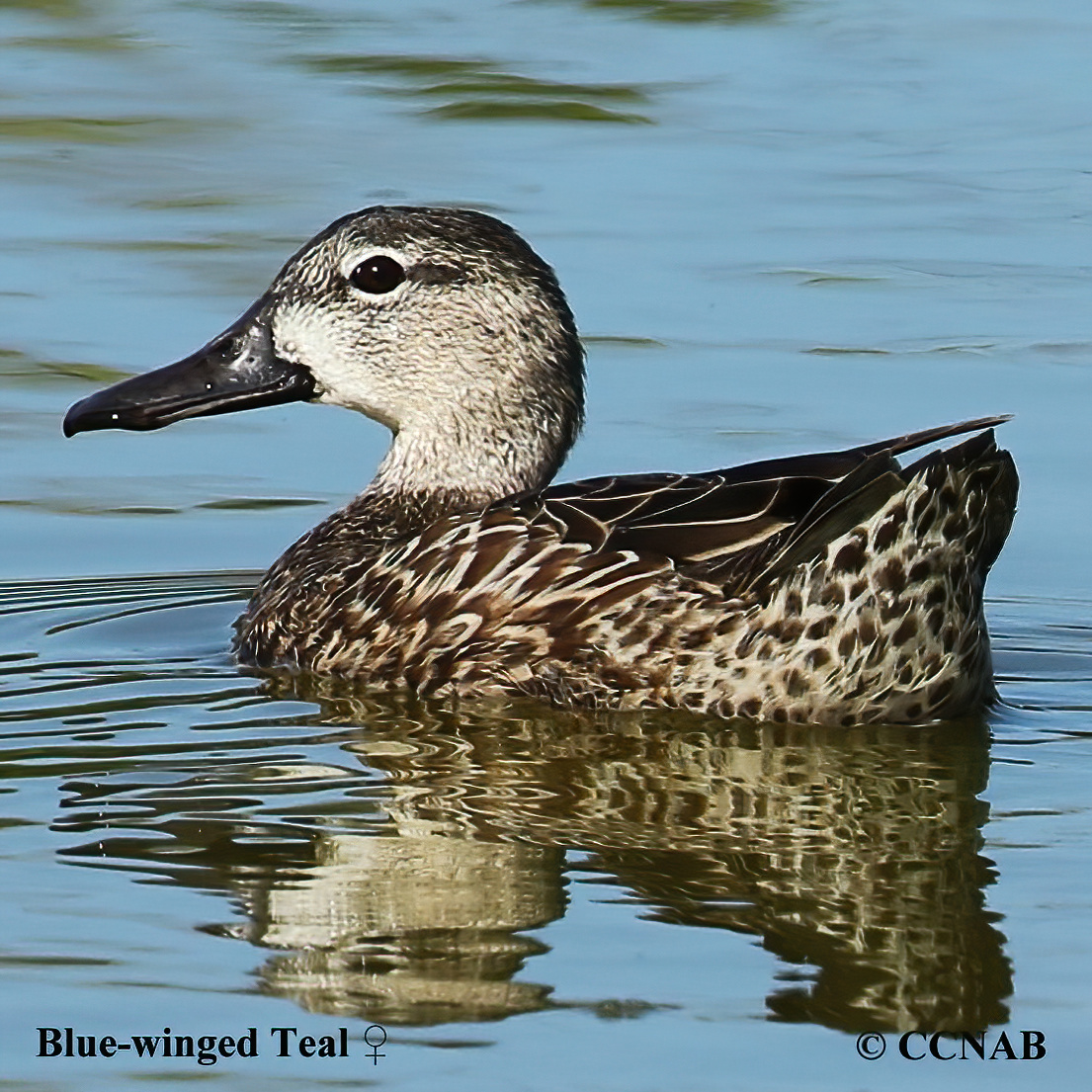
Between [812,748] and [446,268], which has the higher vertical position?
[446,268]

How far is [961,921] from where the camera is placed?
645 cm

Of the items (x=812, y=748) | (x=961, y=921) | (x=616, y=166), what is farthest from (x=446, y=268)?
(x=616, y=166)

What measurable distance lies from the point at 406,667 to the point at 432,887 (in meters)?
1.97

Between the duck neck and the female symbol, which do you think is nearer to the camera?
the female symbol

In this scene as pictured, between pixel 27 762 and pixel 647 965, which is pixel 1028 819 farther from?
pixel 27 762

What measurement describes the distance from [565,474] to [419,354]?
1.82 metres

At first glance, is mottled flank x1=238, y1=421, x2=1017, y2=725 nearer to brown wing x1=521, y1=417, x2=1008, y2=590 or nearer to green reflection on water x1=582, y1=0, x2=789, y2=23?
brown wing x1=521, y1=417, x2=1008, y2=590

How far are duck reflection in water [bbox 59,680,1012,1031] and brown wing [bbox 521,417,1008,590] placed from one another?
0.47 metres

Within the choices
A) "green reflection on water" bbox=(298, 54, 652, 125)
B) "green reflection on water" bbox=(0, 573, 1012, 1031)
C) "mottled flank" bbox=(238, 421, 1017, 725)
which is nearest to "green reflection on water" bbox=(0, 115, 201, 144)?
"green reflection on water" bbox=(298, 54, 652, 125)

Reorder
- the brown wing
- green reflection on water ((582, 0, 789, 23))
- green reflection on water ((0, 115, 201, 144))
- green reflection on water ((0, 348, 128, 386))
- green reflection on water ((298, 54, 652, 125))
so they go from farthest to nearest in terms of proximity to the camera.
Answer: green reflection on water ((582, 0, 789, 23)) → green reflection on water ((298, 54, 652, 125)) → green reflection on water ((0, 115, 201, 144)) → green reflection on water ((0, 348, 128, 386)) → the brown wing

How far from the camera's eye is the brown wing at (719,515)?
8008mm

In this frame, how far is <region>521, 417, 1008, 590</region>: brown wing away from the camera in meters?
8.01

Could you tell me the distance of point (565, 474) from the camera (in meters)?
11.1

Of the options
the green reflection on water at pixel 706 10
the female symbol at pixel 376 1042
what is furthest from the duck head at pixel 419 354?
the green reflection on water at pixel 706 10
